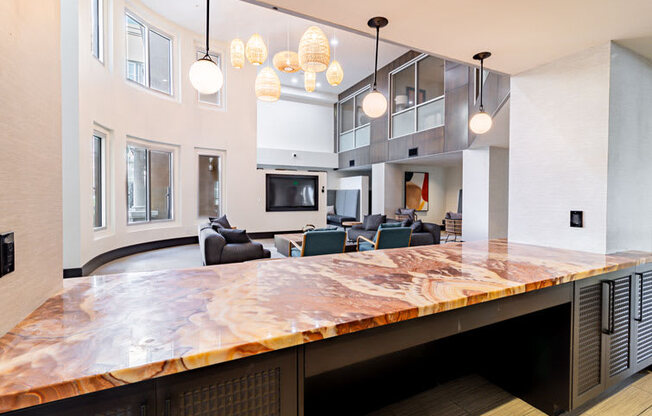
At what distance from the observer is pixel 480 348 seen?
206cm

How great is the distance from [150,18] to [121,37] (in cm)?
101

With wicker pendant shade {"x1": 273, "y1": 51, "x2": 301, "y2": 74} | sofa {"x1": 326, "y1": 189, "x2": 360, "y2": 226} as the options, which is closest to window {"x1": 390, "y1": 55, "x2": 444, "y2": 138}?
sofa {"x1": 326, "y1": 189, "x2": 360, "y2": 226}

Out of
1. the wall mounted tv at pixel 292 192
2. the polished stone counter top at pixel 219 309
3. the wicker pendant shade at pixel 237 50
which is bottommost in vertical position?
the polished stone counter top at pixel 219 309

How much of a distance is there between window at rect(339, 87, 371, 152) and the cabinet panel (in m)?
9.95

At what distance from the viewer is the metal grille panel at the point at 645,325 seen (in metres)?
1.82

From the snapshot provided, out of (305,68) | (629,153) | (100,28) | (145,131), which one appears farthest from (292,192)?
(629,153)

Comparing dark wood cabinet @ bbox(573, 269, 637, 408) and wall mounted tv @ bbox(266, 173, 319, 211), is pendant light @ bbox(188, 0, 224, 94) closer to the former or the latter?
dark wood cabinet @ bbox(573, 269, 637, 408)

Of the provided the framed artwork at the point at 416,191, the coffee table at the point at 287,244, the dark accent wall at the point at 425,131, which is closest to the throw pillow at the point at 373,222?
the coffee table at the point at 287,244

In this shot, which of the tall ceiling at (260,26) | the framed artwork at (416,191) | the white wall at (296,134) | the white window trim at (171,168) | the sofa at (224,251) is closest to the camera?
the sofa at (224,251)

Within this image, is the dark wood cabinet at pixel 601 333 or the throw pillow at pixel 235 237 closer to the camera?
the dark wood cabinet at pixel 601 333

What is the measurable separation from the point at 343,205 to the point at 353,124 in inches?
116

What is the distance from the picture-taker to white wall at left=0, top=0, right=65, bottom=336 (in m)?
0.81

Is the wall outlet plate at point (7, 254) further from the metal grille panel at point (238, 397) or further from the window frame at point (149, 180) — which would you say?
the window frame at point (149, 180)

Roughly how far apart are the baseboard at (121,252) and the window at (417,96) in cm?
634
